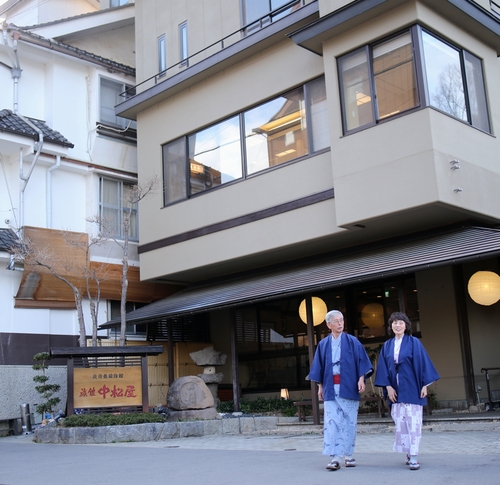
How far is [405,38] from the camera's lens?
1261 centimetres

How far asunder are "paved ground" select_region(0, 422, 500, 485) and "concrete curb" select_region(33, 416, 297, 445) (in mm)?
490

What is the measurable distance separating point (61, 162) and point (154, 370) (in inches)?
246

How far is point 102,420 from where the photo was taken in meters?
12.4

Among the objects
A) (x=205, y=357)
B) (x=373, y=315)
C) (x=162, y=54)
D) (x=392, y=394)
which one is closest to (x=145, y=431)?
(x=205, y=357)

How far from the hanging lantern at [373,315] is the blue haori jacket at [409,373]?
→ 8.72 metres

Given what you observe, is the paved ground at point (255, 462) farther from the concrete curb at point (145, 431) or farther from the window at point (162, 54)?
Answer: the window at point (162, 54)

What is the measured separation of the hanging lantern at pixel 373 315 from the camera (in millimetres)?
15930

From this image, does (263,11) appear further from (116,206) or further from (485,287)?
(485,287)

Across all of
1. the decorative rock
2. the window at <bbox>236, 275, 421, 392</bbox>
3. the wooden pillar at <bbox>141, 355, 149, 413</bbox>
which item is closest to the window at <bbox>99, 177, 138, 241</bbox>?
the decorative rock

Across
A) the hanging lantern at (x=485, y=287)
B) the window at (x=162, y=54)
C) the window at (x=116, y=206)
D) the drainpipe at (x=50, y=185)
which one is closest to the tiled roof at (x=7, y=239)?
the drainpipe at (x=50, y=185)

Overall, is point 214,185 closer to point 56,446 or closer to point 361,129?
point 361,129

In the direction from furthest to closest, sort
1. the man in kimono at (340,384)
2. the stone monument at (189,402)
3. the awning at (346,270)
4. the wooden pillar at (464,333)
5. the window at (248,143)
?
the window at (248,143) → the wooden pillar at (464,333) → the stone monument at (189,402) → the awning at (346,270) → the man in kimono at (340,384)

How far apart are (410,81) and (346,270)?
378 centimetres

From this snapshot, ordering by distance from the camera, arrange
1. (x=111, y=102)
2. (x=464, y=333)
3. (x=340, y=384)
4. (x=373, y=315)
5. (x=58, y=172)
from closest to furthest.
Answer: (x=340, y=384), (x=464, y=333), (x=373, y=315), (x=58, y=172), (x=111, y=102)
